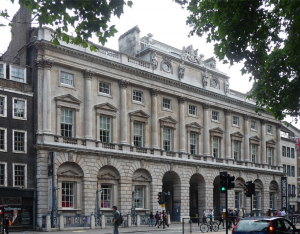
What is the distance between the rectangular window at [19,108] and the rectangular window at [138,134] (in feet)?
38.8

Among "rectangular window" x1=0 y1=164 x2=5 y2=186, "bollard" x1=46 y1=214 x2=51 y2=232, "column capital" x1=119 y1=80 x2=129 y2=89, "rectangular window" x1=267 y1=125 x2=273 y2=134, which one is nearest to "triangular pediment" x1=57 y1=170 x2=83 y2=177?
"bollard" x1=46 y1=214 x2=51 y2=232

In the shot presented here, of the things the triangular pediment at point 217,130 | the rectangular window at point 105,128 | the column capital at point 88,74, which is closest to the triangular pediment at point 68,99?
the column capital at point 88,74

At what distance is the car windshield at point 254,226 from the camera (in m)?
16.5

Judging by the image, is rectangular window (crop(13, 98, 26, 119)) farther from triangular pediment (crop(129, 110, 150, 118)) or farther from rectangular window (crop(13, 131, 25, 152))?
triangular pediment (crop(129, 110, 150, 118))

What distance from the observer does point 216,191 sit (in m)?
55.3

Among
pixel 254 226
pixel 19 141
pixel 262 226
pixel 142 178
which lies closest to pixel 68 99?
pixel 19 141

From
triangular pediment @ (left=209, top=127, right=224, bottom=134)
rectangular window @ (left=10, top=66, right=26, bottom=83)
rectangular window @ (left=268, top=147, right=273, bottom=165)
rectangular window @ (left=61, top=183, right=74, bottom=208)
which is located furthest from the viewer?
rectangular window @ (left=268, top=147, right=273, bottom=165)

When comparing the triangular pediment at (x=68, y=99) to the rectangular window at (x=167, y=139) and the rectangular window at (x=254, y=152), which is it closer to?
the rectangular window at (x=167, y=139)

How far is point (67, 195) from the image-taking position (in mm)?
37469

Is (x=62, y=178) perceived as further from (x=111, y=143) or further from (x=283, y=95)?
(x=283, y=95)

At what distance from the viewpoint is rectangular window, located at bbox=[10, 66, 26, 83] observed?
120ft

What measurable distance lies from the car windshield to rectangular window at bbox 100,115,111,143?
83.8 ft

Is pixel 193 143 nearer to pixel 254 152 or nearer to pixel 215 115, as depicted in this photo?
pixel 215 115

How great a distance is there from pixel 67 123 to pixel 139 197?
1059cm
